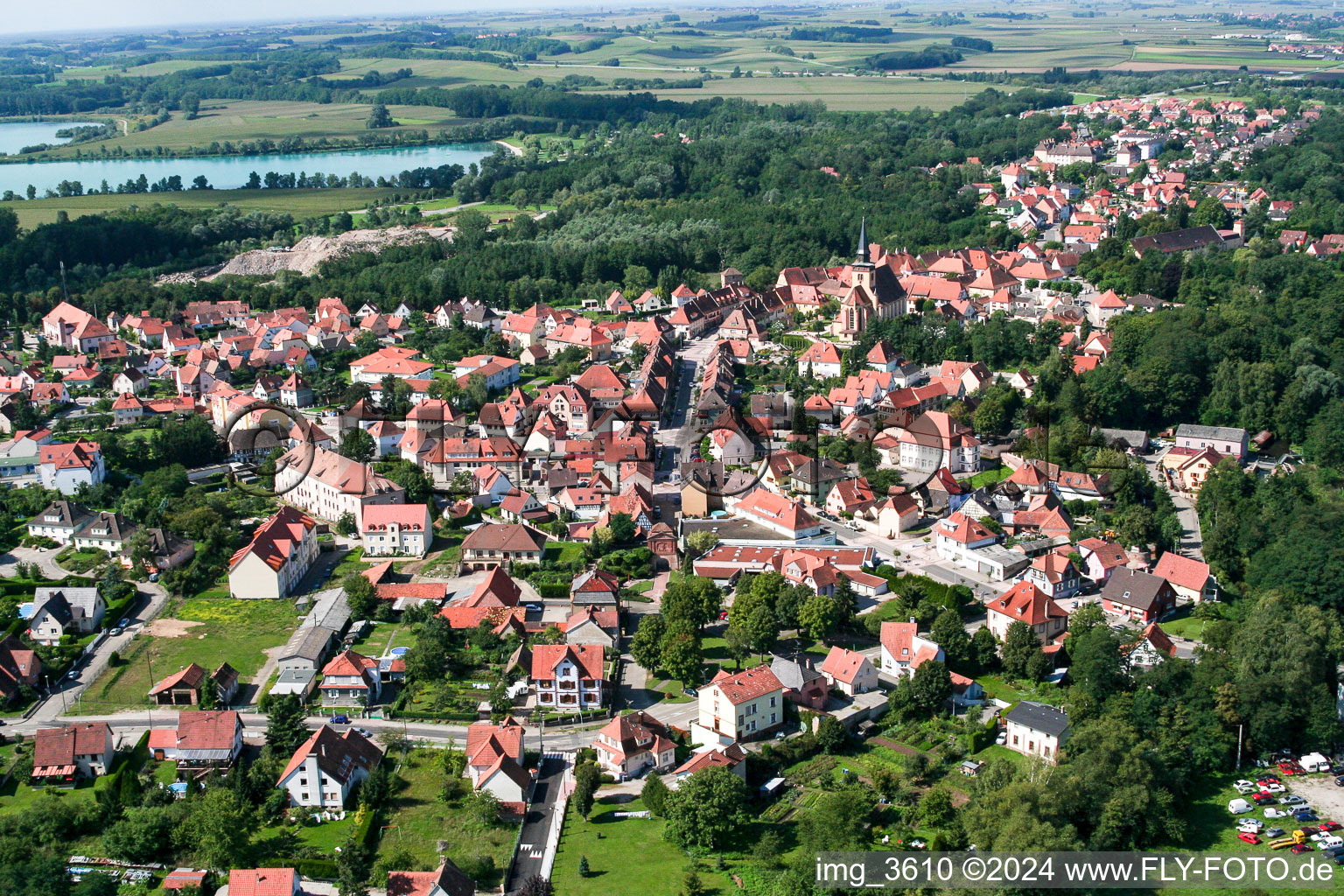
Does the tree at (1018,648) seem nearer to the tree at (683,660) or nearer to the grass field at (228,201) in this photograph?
the tree at (683,660)

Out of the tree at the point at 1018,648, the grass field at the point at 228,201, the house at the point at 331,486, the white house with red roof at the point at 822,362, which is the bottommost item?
the tree at the point at 1018,648

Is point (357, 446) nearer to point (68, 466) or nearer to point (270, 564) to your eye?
point (68, 466)

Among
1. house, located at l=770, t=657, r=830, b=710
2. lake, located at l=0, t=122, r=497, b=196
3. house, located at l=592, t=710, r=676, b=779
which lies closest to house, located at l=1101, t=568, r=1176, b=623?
house, located at l=770, t=657, r=830, b=710

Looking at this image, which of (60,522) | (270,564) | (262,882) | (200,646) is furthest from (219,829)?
(60,522)

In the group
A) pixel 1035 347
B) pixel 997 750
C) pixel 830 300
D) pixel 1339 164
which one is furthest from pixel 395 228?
pixel 997 750

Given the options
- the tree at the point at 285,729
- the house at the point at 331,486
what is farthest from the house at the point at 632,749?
the house at the point at 331,486

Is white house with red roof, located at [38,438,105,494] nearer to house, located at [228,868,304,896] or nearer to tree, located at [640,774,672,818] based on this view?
house, located at [228,868,304,896]
